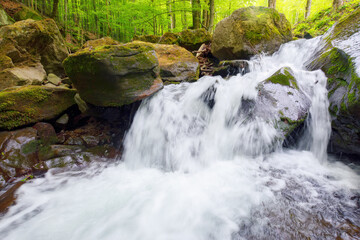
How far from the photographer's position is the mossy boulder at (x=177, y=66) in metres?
5.52

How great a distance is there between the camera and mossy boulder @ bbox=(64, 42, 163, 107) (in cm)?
347

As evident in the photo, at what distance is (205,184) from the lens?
280 centimetres

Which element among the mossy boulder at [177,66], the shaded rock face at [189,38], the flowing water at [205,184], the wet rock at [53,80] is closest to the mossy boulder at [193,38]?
the shaded rock face at [189,38]

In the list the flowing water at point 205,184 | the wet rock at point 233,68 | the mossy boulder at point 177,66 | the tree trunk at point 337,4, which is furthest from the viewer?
the tree trunk at point 337,4

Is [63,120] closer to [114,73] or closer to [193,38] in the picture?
[114,73]

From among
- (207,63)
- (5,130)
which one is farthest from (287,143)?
(5,130)

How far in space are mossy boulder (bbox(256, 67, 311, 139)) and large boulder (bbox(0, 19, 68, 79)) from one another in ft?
22.2

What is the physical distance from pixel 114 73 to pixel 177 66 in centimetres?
253

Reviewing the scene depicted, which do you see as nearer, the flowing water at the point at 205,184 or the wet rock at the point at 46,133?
the flowing water at the point at 205,184

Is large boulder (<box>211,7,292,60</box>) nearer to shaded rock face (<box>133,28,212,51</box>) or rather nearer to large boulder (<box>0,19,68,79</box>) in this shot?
shaded rock face (<box>133,28,212,51</box>)

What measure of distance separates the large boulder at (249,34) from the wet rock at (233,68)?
833 millimetres

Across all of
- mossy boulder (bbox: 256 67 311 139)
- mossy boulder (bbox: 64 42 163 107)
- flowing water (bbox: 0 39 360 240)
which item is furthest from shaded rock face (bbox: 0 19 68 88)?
mossy boulder (bbox: 256 67 311 139)

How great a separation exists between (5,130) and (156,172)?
305 centimetres

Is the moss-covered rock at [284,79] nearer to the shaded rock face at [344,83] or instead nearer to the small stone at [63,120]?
the shaded rock face at [344,83]
